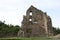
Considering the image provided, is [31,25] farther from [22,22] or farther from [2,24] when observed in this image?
[2,24]

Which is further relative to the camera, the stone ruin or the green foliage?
the green foliage

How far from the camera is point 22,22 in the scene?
53.9 meters

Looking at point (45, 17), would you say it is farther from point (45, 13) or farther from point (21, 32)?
point (21, 32)

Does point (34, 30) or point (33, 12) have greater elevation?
point (33, 12)

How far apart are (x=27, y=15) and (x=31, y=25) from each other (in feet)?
8.88

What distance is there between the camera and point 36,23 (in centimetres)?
5409

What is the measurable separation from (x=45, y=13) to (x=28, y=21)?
185 inches

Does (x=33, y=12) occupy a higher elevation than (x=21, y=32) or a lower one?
higher

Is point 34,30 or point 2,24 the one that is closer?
point 34,30

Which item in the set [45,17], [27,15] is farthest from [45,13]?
[27,15]

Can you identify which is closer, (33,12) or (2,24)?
(33,12)

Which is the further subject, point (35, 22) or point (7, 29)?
point (7, 29)

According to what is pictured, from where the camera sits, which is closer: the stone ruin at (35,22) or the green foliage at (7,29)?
the stone ruin at (35,22)

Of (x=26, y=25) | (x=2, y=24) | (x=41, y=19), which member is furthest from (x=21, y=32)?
(x=2, y=24)
